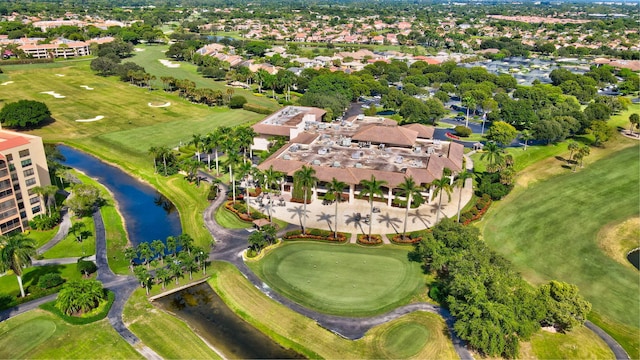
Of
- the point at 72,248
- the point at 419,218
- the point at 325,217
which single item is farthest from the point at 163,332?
the point at 419,218

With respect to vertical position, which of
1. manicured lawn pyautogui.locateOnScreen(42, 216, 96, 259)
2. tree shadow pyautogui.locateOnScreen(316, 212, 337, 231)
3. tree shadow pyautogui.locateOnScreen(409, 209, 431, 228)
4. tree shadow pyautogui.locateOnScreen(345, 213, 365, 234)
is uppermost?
tree shadow pyautogui.locateOnScreen(409, 209, 431, 228)

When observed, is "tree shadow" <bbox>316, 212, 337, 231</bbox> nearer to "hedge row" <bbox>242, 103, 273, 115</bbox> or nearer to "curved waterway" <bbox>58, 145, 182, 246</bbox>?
"curved waterway" <bbox>58, 145, 182, 246</bbox>

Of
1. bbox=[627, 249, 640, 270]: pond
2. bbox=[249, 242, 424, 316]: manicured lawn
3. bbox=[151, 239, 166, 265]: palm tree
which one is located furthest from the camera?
bbox=[627, 249, 640, 270]: pond

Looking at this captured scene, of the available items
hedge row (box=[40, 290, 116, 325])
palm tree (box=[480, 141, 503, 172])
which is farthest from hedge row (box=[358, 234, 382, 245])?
hedge row (box=[40, 290, 116, 325])

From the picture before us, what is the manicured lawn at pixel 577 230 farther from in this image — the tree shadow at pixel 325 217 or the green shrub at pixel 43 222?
the green shrub at pixel 43 222

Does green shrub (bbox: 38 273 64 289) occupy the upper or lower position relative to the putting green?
upper

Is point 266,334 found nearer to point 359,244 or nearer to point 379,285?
point 379,285

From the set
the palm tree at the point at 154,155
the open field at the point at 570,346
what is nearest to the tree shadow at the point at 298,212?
the palm tree at the point at 154,155
